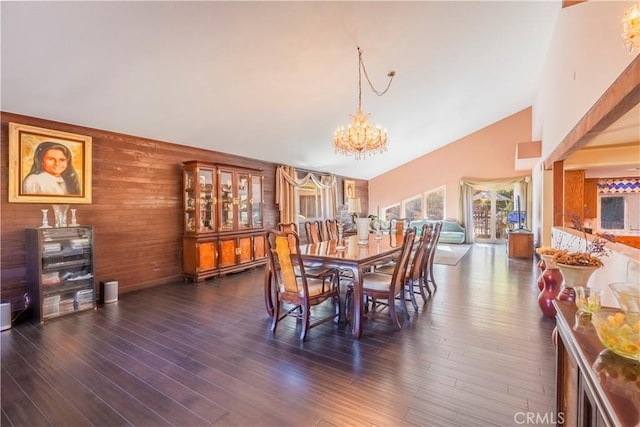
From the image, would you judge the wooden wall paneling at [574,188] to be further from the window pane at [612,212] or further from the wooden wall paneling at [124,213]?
the wooden wall paneling at [124,213]

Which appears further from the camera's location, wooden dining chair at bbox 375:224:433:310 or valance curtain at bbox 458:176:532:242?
valance curtain at bbox 458:176:532:242

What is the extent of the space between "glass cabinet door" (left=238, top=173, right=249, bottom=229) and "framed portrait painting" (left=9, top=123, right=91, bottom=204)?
2.35 meters

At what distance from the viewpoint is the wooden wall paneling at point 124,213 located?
3.38 meters

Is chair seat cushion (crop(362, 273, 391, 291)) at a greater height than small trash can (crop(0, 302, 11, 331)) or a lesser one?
greater

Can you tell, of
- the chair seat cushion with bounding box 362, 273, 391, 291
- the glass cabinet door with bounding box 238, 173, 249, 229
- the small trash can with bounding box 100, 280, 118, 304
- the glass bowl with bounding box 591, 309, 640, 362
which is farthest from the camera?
the glass cabinet door with bounding box 238, 173, 249, 229

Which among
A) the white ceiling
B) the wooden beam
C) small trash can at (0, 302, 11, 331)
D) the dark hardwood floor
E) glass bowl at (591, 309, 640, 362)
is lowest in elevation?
the dark hardwood floor

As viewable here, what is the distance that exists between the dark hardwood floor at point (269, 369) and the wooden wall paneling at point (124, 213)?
0.78 m

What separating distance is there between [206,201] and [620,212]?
965 cm

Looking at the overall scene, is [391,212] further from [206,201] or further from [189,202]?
[189,202]

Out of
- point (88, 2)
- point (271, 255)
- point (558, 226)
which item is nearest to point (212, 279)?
point (271, 255)

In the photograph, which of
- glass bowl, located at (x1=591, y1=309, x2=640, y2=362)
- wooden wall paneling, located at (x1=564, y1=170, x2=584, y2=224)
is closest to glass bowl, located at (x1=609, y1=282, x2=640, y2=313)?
glass bowl, located at (x1=591, y1=309, x2=640, y2=362)

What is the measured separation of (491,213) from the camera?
981 centimetres

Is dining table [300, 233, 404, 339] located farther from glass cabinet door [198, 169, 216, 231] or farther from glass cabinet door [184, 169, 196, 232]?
glass cabinet door [184, 169, 196, 232]

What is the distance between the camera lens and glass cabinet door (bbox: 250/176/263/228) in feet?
19.9
